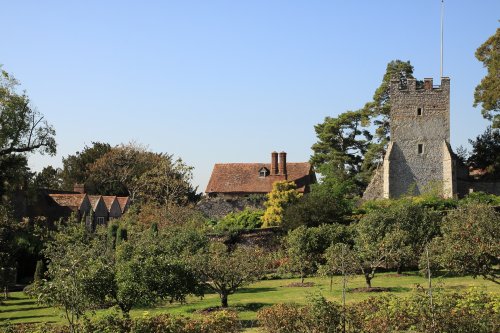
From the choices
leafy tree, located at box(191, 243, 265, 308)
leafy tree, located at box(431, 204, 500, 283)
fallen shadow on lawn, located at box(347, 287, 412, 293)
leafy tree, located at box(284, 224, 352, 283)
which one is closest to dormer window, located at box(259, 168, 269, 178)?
leafy tree, located at box(284, 224, 352, 283)

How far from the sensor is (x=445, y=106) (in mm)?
49500

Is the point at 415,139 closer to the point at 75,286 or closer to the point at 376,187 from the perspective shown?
the point at 376,187

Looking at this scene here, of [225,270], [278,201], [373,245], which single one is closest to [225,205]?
[278,201]

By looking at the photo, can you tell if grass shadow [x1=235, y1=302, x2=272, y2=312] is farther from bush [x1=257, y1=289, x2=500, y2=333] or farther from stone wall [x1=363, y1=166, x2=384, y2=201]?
stone wall [x1=363, y1=166, x2=384, y2=201]

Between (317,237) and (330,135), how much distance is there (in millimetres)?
23829

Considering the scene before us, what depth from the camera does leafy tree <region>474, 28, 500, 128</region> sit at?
156ft

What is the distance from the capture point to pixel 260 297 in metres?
27.3

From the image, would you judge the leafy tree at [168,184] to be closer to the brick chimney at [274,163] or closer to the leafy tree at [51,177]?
the brick chimney at [274,163]

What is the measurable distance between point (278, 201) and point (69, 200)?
18.7m

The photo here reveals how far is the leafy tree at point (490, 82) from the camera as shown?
47.7 metres

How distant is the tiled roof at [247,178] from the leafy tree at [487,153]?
13337mm

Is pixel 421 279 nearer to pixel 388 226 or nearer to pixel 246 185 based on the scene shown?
pixel 388 226

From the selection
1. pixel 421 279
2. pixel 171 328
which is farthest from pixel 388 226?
pixel 171 328

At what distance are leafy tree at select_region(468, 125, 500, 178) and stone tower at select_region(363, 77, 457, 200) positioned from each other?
3206 mm
